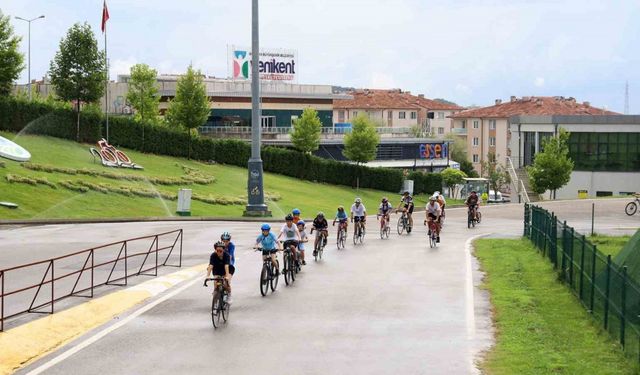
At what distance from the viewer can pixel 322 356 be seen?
53.0ft

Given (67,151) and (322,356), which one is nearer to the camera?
(322,356)

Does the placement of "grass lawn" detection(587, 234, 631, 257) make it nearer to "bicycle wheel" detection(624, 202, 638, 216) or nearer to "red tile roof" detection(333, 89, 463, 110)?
"bicycle wheel" detection(624, 202, 638, 216)

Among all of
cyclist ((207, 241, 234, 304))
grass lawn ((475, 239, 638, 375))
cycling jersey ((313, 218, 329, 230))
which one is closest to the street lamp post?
cycling jersey ((313, 218, 329, 230))

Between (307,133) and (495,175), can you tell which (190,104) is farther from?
(495,175)

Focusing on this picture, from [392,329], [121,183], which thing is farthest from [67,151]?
[392,329]

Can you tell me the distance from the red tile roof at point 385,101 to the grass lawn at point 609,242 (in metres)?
123

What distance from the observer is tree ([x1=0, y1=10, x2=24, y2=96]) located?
7200 cm

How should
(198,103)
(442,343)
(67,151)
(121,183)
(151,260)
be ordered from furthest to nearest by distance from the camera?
(198,103) → (67,151) → (121,183) → (151,260) → (442,343)

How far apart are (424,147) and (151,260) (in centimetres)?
9473

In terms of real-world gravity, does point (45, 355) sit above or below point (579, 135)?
below

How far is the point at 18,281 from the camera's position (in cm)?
2450

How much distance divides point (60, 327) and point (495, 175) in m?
102

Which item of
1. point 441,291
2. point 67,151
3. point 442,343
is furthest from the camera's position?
point 67,151

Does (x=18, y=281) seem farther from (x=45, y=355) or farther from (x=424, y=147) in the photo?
(x=424, y=147)
